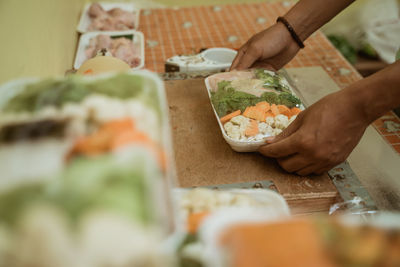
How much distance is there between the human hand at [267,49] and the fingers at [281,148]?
1.70ft

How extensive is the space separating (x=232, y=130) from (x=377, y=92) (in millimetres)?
416

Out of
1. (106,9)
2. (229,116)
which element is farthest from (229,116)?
(106,9)

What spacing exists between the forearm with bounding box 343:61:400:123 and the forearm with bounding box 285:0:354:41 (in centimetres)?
65

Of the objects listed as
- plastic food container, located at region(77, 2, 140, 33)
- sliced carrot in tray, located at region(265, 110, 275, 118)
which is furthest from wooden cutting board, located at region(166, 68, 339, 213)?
plastic food container, located at region(77, 2, 140, 33)

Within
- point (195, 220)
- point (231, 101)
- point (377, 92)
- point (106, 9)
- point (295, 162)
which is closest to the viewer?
point (195, 220)

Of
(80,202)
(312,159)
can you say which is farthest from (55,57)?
(80,202)

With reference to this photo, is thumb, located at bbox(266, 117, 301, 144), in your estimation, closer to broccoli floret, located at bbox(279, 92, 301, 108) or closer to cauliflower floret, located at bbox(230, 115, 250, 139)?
cauliflower floret, located at bbox(230, 115, 250, 139)

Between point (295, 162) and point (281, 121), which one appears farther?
point (281, 121)

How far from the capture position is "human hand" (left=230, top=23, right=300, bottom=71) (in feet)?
4.77

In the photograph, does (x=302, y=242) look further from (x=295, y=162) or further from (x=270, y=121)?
(x=270, y=121)

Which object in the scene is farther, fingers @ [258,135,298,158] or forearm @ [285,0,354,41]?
forearm @ [285,0,354,41]

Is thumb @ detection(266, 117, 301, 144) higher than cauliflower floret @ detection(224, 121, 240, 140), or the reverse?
thumb @ detection(266, 117, 301, 144)

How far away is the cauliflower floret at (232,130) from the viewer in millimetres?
1106

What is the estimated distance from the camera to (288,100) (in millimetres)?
1252
